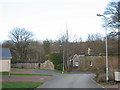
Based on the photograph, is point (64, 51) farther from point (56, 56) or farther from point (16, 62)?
point (16, 62)

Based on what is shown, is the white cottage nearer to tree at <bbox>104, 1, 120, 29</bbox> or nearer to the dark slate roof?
the dark slate roof

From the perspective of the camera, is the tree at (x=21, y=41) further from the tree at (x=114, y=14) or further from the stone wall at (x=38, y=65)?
the tree at (x=114, y=14)

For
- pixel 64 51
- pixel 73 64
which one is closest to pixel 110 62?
pixel 64 51

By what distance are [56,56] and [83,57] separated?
7.07m

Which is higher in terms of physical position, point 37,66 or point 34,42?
point 34,42

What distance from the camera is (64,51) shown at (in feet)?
171

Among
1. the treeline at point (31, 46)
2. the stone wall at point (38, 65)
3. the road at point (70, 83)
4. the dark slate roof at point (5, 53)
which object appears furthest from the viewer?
the treeline at point (31, 46)

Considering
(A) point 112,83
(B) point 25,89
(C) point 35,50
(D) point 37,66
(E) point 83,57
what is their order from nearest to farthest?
(B) point 25,89, (A) point 112,83, (E) point 83,57, (D) point 37,66, (C) point 35,50

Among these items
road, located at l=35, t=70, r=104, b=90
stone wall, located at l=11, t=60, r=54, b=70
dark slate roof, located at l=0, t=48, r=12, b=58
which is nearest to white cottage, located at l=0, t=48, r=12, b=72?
dark slate roof, located at l=0, t=48, r=12, b=58

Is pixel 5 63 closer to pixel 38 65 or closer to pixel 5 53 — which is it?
pixel 5 53

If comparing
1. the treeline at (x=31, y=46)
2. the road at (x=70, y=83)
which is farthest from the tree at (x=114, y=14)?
the treeline at (x=31, y=46)

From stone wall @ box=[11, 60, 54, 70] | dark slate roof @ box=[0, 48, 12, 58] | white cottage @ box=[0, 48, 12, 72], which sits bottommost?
stone wall @ box=[11, 60, 54, 70]

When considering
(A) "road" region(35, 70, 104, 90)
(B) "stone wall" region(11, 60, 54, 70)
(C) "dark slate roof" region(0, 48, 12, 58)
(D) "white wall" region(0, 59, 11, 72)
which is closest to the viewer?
(A) "road" region(35, 70, 104, 90)

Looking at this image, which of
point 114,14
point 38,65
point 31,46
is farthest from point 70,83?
point 31,46
